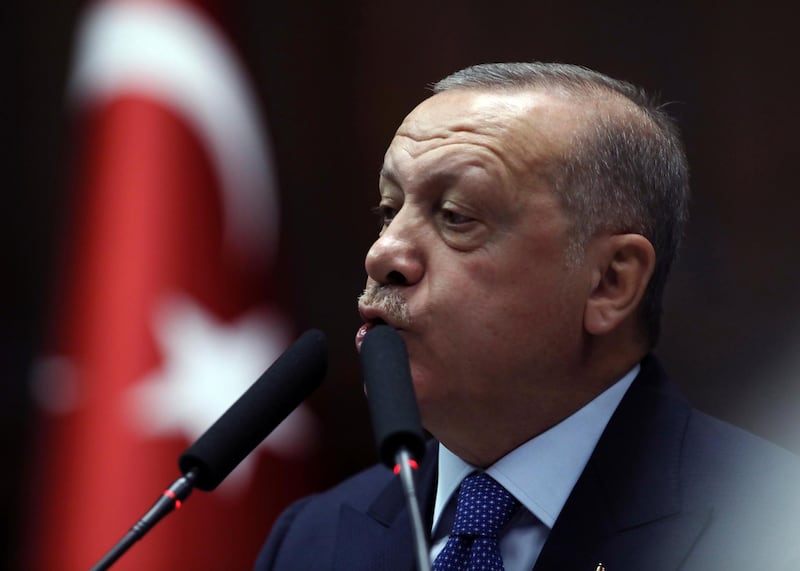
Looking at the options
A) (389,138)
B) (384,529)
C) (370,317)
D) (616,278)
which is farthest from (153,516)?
(389,138)

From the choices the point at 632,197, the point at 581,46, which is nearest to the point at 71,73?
the point at 581,46

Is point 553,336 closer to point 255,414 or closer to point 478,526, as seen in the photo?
point 478,526

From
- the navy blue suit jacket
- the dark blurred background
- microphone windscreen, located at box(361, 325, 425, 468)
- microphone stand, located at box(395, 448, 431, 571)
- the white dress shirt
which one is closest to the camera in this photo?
microphone stand, located at box(395, 448, 431, 571)

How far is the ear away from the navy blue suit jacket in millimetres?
155

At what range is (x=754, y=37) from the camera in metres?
2.94

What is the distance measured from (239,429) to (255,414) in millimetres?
32

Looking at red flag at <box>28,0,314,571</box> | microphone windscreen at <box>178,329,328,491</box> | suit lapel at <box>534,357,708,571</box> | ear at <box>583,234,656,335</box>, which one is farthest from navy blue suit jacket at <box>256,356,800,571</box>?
red flag at <box>28,0,314,571</box>

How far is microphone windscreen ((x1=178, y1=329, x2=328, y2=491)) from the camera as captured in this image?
1459 millimetres

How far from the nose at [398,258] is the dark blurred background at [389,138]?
129 centimetres

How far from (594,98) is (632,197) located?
195 millimetres

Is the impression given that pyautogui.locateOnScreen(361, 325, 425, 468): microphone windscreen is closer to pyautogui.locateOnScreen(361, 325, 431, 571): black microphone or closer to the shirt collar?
pyautogui.locateOnScreen(361, 325, 431, 571): black microphone

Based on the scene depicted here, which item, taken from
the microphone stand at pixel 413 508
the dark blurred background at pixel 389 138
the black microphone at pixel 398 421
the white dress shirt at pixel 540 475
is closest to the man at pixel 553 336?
the white dress shirt at pixel 540 475

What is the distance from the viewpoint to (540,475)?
194cm

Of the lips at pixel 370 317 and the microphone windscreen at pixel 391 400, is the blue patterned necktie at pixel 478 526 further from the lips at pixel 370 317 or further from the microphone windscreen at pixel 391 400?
the microphone windscreen at pixel 391 400
